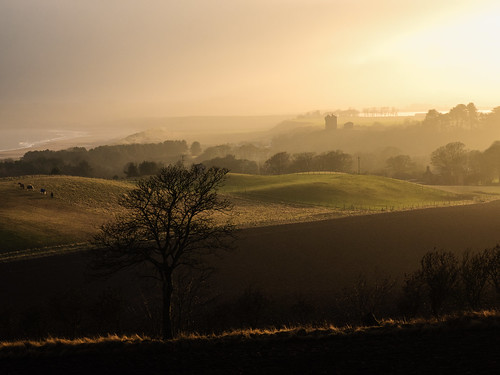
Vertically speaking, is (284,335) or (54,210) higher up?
(54,210)

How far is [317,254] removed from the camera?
4600 cm

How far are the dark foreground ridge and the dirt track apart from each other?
15.3 metres

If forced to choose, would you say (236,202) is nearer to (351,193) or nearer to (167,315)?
(351,193)

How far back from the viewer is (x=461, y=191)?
10969 cm

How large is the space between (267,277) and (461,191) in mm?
87629

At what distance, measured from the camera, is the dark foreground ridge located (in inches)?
644

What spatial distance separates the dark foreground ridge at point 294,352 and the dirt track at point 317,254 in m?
15.3

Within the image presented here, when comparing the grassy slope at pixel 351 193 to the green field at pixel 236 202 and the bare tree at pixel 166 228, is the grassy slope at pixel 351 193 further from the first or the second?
the bare tree at pixel 166 228

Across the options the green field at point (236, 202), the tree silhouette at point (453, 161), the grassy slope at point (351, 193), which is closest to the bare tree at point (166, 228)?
the green field at point (236, 202)

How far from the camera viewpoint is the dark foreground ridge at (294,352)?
16359mm

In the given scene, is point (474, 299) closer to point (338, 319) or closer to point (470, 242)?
point (338, 319)

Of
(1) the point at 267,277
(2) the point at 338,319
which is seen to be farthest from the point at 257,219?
(2) the point at 338,319

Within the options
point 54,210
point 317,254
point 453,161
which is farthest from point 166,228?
point 453,161

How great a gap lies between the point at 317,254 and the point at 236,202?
41949 mm
